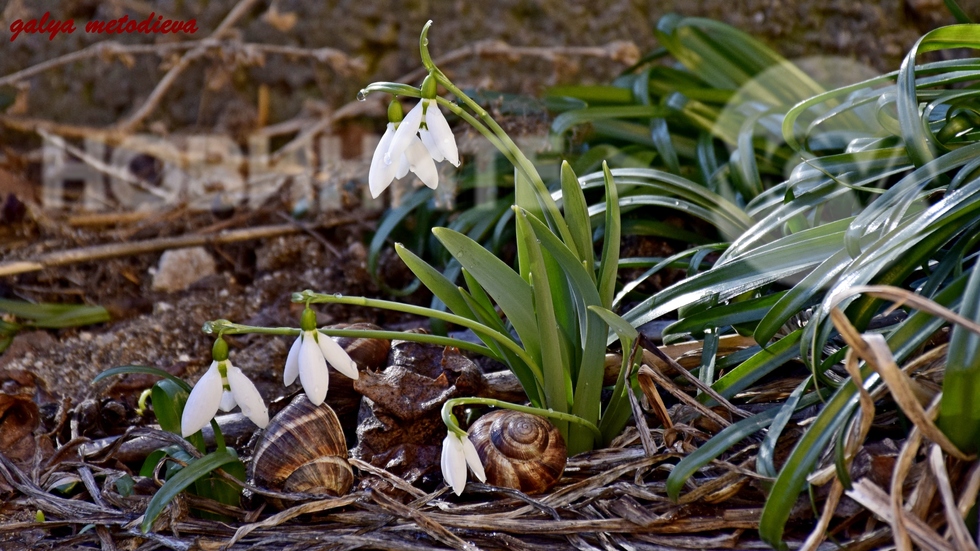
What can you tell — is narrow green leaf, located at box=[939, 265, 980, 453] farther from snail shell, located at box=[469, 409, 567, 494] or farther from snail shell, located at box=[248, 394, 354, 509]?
snail shell, located at box=[248, 394, 354, 509]

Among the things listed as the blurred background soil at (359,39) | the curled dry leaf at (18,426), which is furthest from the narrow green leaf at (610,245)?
the blurred background soil at (359,39)

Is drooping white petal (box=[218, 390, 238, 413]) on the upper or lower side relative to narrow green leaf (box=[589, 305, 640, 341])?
lower

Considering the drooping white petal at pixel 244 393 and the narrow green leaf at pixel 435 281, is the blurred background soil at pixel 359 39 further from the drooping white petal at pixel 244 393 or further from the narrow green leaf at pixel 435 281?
the drooping white petal at pixel 244 393

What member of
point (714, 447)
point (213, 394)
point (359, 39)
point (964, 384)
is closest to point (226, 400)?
point (213, 394)

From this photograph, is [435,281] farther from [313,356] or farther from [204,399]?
[204,399]

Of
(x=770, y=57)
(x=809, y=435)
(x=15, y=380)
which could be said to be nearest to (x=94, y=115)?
(x=15, y=380)

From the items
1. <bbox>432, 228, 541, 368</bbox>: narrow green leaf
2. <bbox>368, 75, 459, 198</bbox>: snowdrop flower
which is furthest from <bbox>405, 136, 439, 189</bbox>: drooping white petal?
<bbox>432, 228, 541, 368</bbox>: narrow green leaf

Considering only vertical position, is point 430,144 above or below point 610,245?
above
